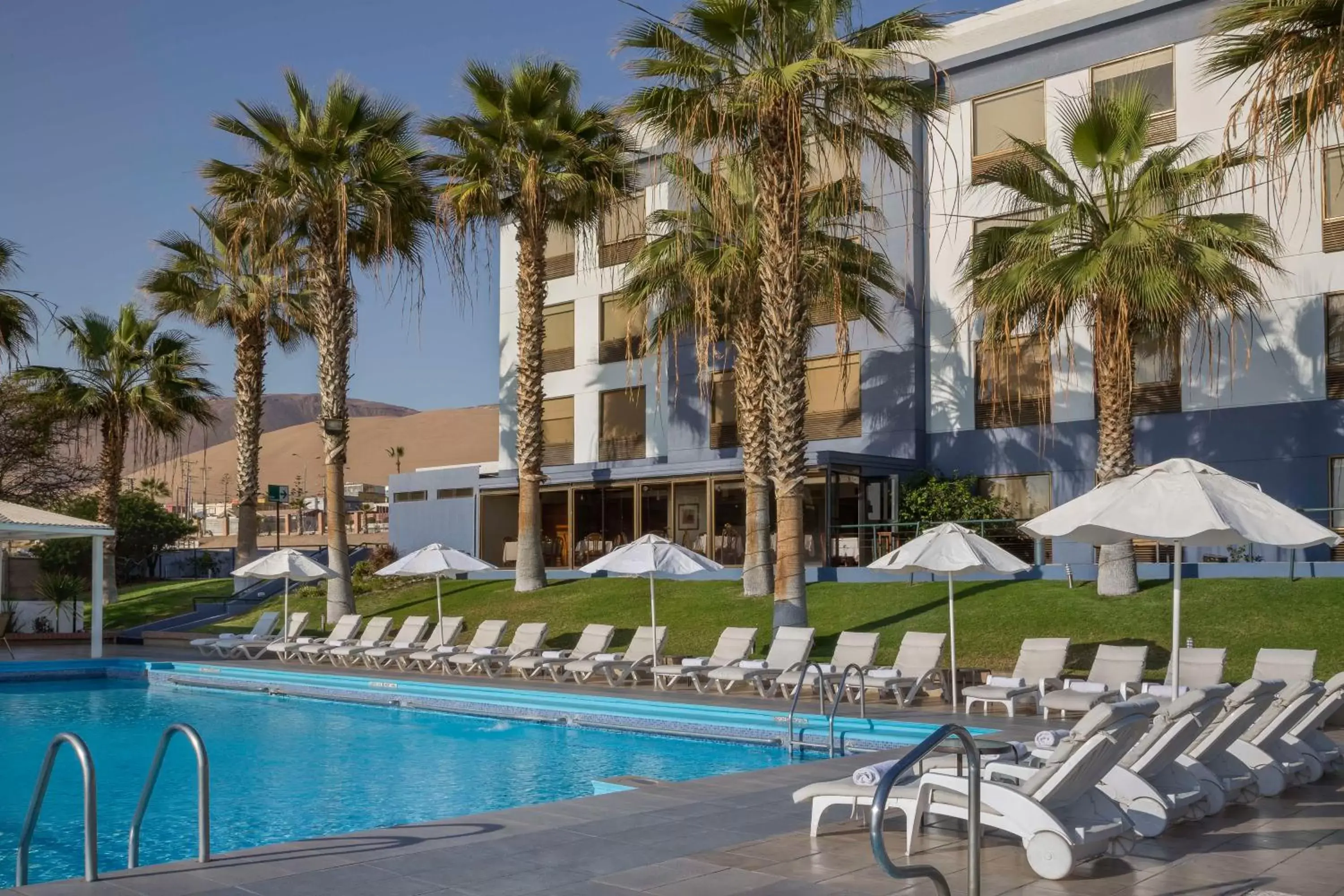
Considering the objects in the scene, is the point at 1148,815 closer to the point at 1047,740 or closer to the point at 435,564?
the point at 1047,740

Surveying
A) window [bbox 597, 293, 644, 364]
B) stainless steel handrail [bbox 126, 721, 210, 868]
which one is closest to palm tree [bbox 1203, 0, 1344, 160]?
stainless steel handrail [bbox 126, 721, 210, 868]

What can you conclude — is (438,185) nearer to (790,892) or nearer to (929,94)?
(929,94)

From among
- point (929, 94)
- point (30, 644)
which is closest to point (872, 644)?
point (929, 94)

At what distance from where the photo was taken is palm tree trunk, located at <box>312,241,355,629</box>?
2445 centimetres

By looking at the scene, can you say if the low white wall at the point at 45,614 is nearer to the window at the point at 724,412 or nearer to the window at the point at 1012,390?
the window at the point at 724,412

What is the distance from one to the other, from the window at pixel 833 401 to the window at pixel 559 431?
7820mm

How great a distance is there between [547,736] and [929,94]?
9.89m

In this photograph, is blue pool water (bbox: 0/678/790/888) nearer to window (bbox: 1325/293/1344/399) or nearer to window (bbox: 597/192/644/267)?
window (bbox: 1325/293/1344/399)

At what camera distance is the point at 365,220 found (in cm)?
2469

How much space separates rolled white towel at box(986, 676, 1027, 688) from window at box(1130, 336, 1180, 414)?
12089 mm

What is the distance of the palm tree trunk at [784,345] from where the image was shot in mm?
17281

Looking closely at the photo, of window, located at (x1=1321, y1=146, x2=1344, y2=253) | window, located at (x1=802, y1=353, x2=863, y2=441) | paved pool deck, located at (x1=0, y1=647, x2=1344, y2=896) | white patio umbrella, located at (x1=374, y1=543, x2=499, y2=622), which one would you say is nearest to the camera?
paved pool deck, located at (x1=0, y1=647, x2=1344, y2=896)

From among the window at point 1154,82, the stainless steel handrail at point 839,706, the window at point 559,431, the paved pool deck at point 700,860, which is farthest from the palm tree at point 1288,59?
the window at point 559,431

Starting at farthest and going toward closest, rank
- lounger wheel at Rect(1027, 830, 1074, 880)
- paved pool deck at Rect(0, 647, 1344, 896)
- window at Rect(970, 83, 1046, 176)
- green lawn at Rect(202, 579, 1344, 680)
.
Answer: window at Rect(970, 83, 1046, 176), green lawn at Rect(202, 579, 1344, 680), lounger wheel at Rect(1027, 830, 1074, 880), paved pool deck at Rect(0, 647, 1344, 896)
